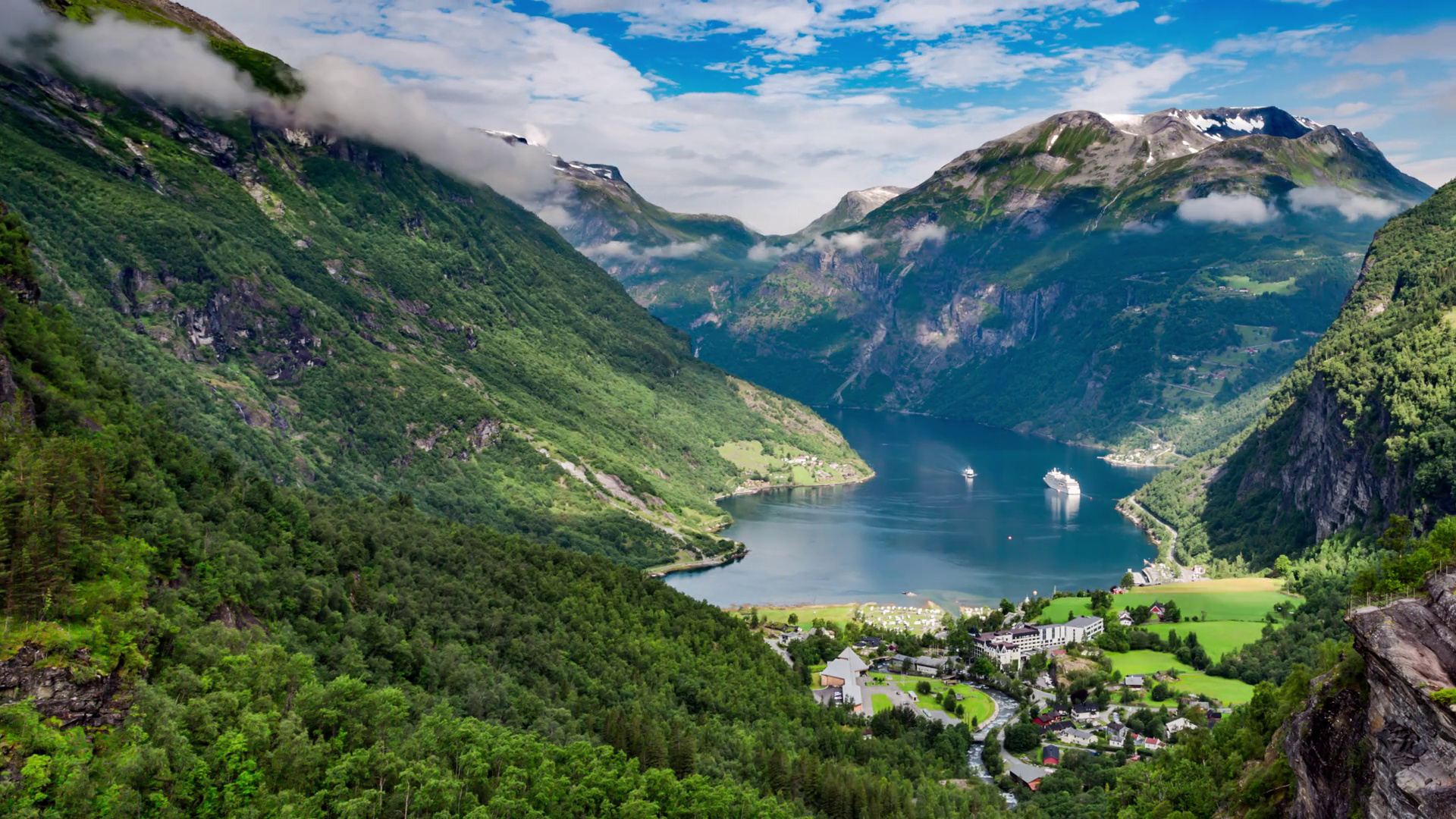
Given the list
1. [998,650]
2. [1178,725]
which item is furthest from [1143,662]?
[1178,725]

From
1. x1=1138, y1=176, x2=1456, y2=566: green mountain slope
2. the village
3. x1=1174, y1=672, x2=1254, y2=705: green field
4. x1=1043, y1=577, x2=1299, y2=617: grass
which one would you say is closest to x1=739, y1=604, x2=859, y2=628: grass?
the village

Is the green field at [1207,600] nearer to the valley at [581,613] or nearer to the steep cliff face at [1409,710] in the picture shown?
the valley at [581,613]

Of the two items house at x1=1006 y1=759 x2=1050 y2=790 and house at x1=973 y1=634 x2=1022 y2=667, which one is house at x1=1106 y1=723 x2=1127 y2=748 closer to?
house at x1=1006 y1=759 x2=1050 y2=790

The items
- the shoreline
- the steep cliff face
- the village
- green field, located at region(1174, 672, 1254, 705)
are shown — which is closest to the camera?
the steep cliff face

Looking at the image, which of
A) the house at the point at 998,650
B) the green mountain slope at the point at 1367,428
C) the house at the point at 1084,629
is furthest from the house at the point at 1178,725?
the green mountain slope at the point at 1367,428

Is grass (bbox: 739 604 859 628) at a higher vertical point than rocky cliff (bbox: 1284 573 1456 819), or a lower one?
lower

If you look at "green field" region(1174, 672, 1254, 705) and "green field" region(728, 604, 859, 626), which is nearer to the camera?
"green field" region(1174, 672, 1254, 705)
